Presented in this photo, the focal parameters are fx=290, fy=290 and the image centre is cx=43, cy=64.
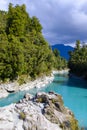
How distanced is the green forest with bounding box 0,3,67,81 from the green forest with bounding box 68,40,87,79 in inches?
800

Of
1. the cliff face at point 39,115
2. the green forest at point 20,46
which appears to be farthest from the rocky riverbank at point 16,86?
the cliff face at point 39,115

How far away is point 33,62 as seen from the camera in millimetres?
47844

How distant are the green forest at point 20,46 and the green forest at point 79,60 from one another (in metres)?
20.3

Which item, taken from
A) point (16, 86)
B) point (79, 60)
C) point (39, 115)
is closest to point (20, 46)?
point (16, 86)

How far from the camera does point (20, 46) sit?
42.0 metres

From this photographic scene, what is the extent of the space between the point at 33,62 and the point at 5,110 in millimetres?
32134

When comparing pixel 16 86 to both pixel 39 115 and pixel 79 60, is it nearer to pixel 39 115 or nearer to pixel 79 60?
pixel 39 115

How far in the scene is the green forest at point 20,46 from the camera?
131 ft

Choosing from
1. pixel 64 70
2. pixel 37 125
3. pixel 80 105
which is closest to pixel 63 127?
pixel 37 125

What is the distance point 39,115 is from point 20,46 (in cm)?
2706

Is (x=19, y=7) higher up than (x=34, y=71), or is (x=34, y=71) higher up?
(x=19, y=7)

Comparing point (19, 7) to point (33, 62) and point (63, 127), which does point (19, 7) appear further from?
point (63, 127)

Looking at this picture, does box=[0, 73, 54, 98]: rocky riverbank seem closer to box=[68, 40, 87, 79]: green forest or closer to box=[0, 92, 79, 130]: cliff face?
box=[0, 92, 79, 130]: cliff face

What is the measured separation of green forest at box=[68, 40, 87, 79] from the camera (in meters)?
79.9
